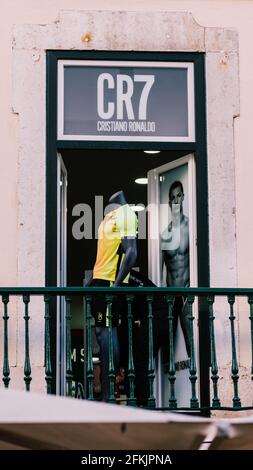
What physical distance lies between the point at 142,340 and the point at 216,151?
5.19ft

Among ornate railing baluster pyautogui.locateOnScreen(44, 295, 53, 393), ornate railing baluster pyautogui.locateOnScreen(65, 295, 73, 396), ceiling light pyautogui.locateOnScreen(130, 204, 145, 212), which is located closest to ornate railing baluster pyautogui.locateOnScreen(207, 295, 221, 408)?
ornate railing baluster pyautogui.locateOnScreen(65, 295, 73, 396)

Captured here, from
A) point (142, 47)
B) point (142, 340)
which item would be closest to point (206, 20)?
point (142, 47)

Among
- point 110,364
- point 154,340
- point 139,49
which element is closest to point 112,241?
point 154,340

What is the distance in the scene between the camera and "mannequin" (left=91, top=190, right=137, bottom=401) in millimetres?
9125

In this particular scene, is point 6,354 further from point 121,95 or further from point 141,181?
point 141,181

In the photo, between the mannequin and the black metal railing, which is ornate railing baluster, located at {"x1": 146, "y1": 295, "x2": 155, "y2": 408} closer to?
the black metal railing

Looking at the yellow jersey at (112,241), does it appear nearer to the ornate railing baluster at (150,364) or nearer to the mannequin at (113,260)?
the mannequin at (113,260)

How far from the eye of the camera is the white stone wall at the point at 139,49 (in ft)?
31.3

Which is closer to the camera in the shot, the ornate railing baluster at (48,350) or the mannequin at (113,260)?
the ornate railing baluster at (48,350)

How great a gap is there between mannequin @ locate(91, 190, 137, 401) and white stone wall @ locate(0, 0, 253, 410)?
463mm

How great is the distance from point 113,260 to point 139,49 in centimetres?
165

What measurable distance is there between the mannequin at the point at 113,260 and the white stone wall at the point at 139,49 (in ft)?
1.52

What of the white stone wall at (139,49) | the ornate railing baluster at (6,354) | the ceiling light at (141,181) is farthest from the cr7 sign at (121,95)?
the ornate railing baluster at (6,354)
